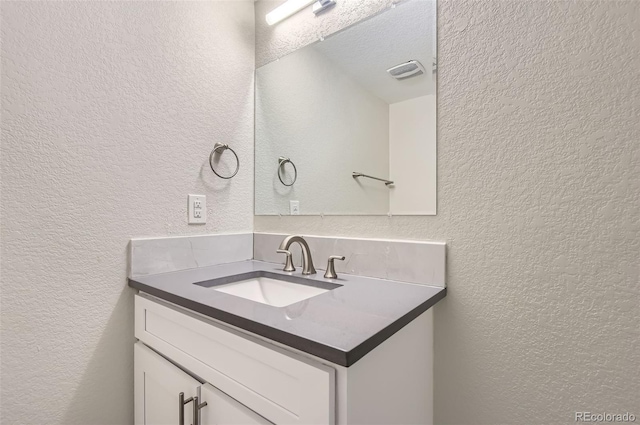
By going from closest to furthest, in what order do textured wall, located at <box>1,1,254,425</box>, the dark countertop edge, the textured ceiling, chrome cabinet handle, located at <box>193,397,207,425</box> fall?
the dark countertop edge
chrome cabinet handle, located at <box>193,397,207,425</box>
textured wall, located at <box>1,1,254,425</box>
the textured ceiling

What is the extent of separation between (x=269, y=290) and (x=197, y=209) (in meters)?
0.43

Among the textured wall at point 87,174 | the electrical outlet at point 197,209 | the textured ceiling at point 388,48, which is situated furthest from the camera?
the electrical outlet at point 197,209

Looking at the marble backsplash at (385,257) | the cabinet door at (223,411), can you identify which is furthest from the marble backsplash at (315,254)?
the cabinet door at (223,411)

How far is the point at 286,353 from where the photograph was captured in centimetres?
60

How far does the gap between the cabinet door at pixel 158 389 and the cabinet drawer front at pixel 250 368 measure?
1.5 inches

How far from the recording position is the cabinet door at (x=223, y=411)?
66 cm

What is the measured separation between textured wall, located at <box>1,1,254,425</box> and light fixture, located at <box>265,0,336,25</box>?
0.90ft

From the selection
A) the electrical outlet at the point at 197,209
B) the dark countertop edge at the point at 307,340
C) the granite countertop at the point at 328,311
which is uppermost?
the electrical outlet at the point at 197,209

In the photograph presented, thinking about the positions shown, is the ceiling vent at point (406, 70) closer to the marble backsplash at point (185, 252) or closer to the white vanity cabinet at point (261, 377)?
the white vanity cabinet at point (261, 377)

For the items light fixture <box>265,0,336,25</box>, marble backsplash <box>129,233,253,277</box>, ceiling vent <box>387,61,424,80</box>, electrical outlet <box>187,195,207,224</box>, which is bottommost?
marble backsplash <box>129,233,253,277</box>

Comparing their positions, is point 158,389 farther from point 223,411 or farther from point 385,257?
point 385,257

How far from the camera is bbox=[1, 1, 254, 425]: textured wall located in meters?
0.86
